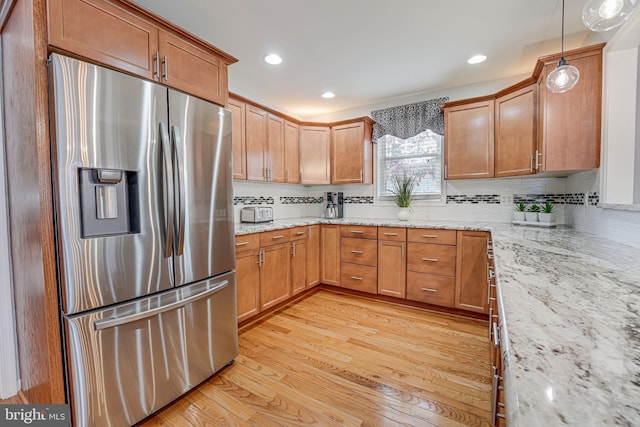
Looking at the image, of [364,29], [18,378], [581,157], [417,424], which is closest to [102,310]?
[18,378]

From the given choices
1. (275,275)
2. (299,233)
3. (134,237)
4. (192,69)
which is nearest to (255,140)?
(299,233)

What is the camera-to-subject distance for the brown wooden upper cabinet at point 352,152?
12.0ft

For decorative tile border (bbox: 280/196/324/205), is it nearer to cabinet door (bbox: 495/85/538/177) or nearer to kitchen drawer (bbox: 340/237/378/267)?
kitchen drawer (bbox: 340/237/378/267)

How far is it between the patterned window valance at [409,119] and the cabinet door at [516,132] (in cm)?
65

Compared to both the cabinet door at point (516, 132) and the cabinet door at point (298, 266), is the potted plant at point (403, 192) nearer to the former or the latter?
the cabinet door at point (516, 132)

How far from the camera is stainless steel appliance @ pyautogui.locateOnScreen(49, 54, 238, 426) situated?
1222mm

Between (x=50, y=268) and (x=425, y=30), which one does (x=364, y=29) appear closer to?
(x=425, y=30)

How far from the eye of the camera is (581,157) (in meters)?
2.11

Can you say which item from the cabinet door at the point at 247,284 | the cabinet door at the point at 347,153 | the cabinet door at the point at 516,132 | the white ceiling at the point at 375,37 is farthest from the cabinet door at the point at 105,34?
the cabinet door at the point at 516,132

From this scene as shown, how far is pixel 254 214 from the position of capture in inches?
119

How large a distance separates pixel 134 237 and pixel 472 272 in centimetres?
280

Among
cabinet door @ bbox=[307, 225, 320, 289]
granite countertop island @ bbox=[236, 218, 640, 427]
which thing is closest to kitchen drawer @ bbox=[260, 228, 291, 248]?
cabinet door @ bbox=[307, 225, 320, 289]

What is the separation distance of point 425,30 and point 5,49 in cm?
267

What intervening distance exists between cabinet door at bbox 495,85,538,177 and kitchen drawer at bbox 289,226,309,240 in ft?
6.98
